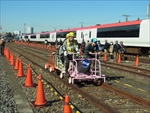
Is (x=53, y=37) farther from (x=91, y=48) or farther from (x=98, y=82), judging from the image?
(x=98, y=82)

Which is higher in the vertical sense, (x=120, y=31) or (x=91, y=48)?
(x=120, y=31)

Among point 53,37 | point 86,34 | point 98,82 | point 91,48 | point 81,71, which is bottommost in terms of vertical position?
point 98,82

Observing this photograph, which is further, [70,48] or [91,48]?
[91,48]

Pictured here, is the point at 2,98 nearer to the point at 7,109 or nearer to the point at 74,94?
the point at 7,109

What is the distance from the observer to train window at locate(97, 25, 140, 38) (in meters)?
26.1

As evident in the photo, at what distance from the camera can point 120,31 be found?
2872 centimetres

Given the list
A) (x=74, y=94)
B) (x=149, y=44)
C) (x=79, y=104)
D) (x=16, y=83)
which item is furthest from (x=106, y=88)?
(x=149, y=44)

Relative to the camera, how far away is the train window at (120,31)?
26087mm

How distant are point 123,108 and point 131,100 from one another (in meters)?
0.96

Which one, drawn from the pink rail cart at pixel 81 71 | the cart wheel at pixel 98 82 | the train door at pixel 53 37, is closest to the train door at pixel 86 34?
the train door at pixel 53 37

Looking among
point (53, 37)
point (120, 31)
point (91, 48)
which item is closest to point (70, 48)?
point (91, 48)

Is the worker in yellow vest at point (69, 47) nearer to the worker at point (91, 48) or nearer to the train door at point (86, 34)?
the worker at point (91, 48)

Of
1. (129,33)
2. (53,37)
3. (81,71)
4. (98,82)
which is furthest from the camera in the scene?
(53,37)

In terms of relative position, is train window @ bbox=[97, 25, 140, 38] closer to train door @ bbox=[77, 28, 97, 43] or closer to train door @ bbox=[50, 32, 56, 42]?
train door @ bbox=[77, 28, 97, 43]
